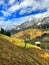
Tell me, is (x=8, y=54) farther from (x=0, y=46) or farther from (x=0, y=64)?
(x=0, y=64)

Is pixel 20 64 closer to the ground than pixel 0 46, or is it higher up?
closer to the ground

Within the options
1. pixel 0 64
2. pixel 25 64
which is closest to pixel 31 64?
pixel 25 64

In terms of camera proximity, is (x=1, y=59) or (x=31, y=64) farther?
(x=31, y=64)

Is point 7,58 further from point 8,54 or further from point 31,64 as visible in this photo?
point 31,64

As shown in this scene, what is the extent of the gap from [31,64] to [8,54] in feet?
11.9

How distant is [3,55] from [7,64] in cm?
→ 294

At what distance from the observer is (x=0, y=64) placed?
76.4 feet

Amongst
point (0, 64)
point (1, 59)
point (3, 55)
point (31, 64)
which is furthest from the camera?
point (31, 64)

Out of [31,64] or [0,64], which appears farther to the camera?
[31,64]

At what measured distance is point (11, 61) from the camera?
85.6 ft

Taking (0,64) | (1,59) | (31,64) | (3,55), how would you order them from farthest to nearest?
(31,64), (3,55), (1,59), (0,64)

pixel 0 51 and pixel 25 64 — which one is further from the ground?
pixel 0 51

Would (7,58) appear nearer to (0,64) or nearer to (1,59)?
(1,59)

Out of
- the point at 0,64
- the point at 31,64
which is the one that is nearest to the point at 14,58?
the point at 31,64
